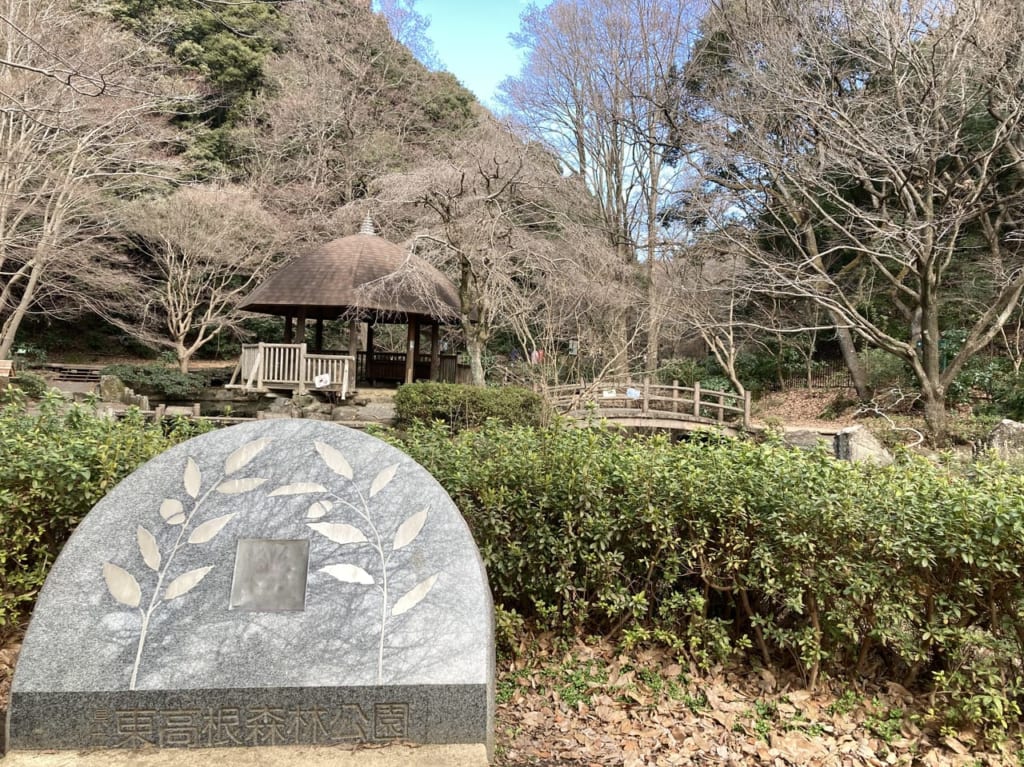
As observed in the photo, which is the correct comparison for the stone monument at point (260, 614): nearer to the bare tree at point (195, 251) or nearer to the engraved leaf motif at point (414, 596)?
the engraved leaf motif at point (414, 596)

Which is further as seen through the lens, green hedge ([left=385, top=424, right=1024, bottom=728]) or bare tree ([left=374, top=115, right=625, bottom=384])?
bare tree ([left=374, top=115, right=625, bottom=384])

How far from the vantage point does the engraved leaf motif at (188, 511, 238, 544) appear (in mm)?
2871

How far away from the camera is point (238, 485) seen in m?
A: 3.04

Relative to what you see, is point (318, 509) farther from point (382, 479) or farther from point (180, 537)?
point (180, 537)

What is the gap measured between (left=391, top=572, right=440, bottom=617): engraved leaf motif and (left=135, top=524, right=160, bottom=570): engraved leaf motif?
1.07 m

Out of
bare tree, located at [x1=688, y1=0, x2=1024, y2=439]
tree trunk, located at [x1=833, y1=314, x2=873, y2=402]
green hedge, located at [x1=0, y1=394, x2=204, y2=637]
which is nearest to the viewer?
green hedge, located at [x1=0, y1=394, x2=204, y2=637]

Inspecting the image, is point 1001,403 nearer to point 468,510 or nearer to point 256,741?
point 468,510

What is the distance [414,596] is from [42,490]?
2.13 metres

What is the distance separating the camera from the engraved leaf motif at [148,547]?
2799 mm

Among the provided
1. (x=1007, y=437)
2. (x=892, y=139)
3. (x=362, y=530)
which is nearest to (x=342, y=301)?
(x=892, y=139)

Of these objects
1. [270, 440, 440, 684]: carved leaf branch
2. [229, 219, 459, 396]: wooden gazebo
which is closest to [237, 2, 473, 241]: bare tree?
[229, 219, 459, 396]: wooden gazebo

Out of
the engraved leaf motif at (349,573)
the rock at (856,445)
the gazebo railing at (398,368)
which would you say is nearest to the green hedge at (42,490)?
the engraved leaf motif at (349,573)

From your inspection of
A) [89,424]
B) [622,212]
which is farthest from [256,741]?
[622,212]

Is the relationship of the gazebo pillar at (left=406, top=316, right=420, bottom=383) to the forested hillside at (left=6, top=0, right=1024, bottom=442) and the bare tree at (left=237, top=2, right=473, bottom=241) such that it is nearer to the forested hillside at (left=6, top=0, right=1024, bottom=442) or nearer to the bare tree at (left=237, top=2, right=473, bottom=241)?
the forested hillside at (left=6, top=0, right=1024, bottom=442)
